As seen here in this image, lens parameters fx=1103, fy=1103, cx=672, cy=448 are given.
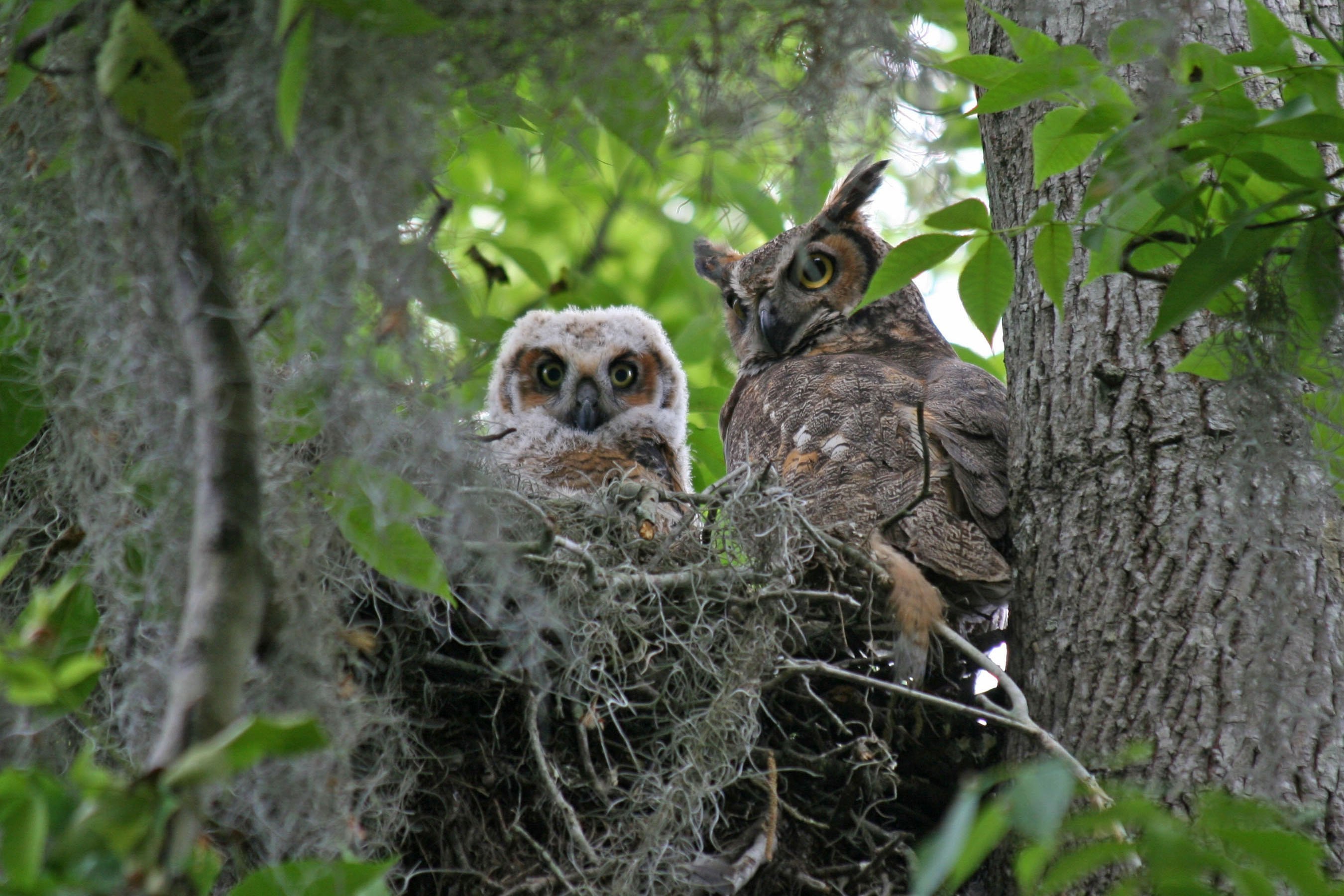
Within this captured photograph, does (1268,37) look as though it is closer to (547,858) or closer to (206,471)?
(206,471)

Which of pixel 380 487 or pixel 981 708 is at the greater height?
pixel 380 487

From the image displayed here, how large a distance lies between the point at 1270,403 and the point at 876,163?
86.5 inches

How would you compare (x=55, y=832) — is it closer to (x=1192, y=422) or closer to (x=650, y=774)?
(x=650, y=774)

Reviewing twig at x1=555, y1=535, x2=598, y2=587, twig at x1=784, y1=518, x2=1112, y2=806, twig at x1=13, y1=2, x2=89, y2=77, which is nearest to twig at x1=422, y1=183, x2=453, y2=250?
twig at x1=13, y1=2, x2=89, y2=77

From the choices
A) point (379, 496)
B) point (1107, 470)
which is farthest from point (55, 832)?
point (1107, 470)

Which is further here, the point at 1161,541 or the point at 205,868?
the point at 1161,541

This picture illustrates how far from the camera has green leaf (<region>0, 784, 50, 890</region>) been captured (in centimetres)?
82

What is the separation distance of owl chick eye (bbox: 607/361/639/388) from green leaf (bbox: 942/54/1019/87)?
6.76 feet

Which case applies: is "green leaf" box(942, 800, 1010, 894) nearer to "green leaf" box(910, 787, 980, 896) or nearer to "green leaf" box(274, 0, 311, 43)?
"green leaf" box(910, 787, 980, 896)

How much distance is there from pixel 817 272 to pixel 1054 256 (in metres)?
2.15

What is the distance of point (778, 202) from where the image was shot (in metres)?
1.63

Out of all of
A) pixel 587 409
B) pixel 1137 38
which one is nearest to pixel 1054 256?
→ pixel 1137 38

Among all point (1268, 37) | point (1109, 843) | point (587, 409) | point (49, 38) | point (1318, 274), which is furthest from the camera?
point (587, 409)

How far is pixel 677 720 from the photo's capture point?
6.84 ft
